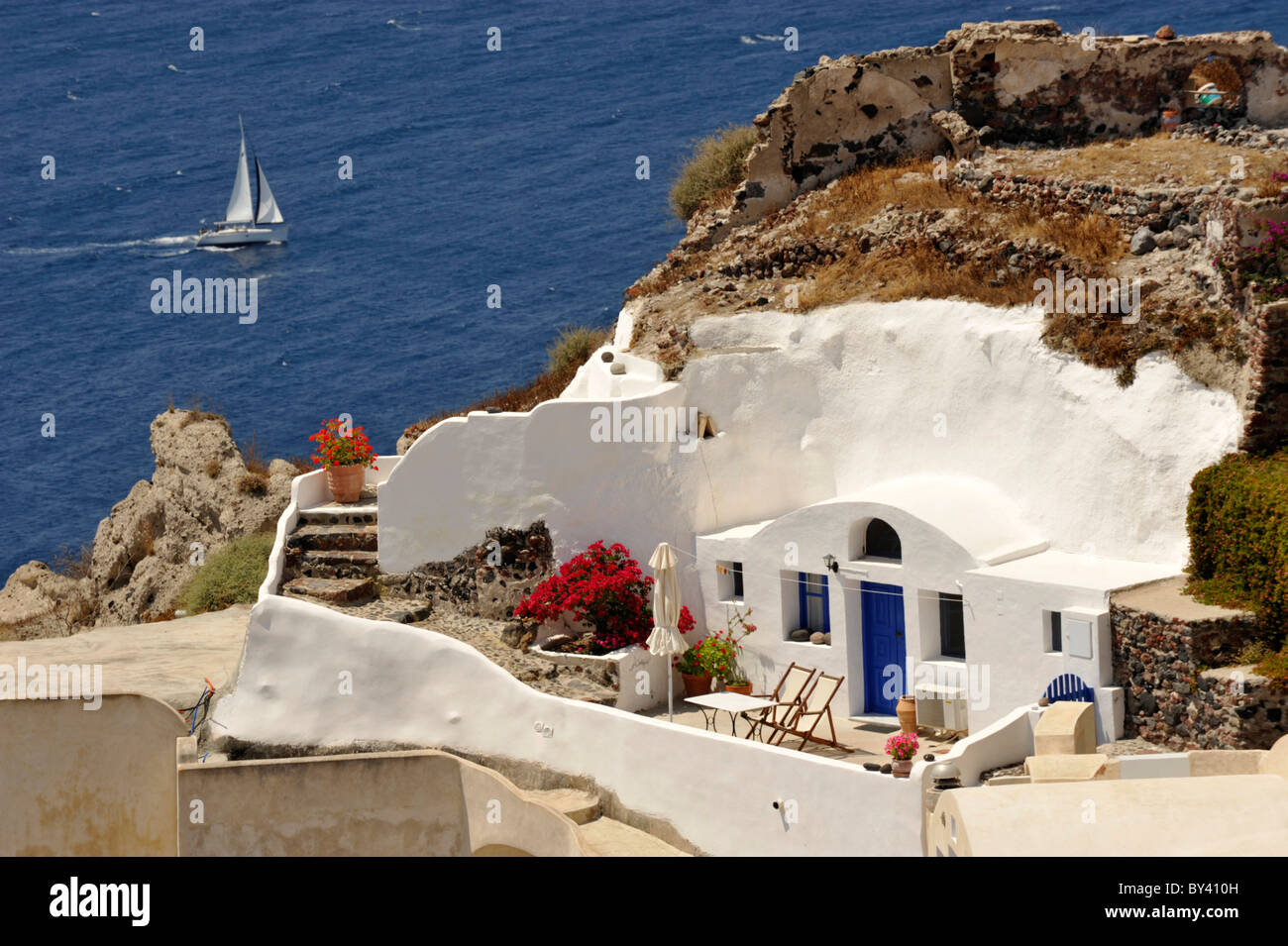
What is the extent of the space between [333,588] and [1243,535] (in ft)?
50.0

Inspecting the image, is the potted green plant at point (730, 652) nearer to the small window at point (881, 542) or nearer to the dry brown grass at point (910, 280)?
the small window at point (881, 542)

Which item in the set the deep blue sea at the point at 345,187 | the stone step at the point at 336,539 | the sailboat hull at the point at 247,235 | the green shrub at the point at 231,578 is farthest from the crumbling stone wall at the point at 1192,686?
the sailboat hull at the point at 247,235

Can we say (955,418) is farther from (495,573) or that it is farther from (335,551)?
(335,551)

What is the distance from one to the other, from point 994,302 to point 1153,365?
3146 mm

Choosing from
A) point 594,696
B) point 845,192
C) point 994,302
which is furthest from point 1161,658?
point 845,192

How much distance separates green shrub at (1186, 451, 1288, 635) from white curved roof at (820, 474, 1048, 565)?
2.81 meters

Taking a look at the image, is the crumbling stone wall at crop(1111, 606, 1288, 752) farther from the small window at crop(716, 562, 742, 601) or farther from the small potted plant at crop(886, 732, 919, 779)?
the small window at crop(716, 562, 742, 601)

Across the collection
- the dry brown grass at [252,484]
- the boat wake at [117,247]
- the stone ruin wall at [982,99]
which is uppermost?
the boat wake at [117,247]

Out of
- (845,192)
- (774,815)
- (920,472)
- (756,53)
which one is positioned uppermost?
(756,53)

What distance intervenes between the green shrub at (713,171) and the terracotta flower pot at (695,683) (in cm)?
1412

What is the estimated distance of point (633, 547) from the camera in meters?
28.8

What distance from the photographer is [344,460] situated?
31453 mm

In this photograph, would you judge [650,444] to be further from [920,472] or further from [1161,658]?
[1161,658]

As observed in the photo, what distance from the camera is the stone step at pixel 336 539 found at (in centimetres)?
3052
